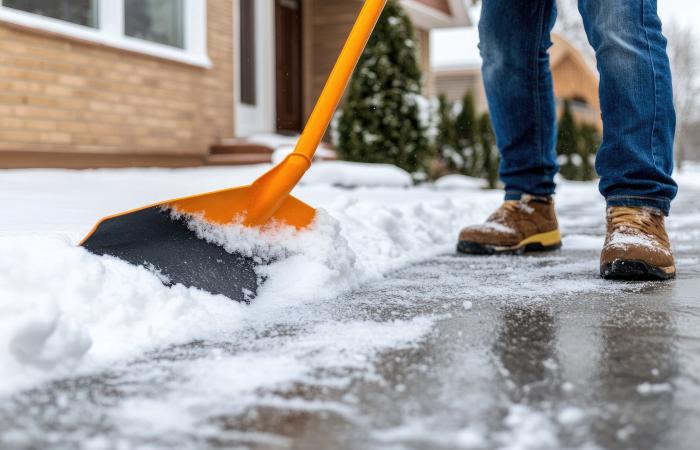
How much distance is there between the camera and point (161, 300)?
137 cm

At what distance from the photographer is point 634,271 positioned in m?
1.85

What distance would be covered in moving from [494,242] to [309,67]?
717 cm

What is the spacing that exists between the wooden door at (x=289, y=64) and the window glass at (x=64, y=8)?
3.41 m

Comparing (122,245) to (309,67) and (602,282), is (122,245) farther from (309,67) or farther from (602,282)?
(309,67)

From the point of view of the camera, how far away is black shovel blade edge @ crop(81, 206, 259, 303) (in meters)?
1.48

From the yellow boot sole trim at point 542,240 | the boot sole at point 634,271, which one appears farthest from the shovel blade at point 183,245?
the yellow boot sole trim at point 542,240

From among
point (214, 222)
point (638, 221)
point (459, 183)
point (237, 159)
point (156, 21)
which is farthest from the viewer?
point (459, 183)

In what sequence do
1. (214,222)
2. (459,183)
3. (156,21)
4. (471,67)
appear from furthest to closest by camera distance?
(471,67) → (459,183) → (156,21) → (214,222)

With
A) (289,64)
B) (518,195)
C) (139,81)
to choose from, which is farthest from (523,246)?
(289,64)

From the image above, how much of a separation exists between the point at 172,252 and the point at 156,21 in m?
5.37

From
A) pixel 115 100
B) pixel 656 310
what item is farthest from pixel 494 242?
pixel 115 100

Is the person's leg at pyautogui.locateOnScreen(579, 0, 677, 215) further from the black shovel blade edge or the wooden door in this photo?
the wooden door

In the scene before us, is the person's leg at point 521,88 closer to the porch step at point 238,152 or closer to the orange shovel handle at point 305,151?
the orange shovel handle at point 305,151

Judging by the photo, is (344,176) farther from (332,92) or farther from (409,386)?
(409,386)
